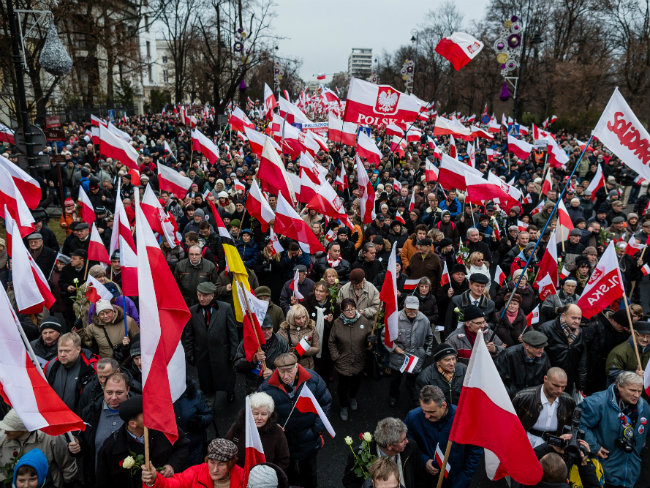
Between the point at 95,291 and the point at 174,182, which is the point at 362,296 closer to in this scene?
the point at 95,291

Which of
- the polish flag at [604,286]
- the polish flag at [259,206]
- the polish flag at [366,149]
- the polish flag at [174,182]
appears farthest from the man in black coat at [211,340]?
the polish flag at [366,149]

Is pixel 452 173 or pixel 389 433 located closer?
pixel 389 433

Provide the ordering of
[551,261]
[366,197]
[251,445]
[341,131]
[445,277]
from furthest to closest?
[341,131] → [366,197] → [445,277] → [551,261] → [251,445]

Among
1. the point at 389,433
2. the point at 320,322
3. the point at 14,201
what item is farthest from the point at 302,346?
the point at 14,201

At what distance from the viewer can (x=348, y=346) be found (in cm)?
527

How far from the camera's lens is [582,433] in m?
3.81

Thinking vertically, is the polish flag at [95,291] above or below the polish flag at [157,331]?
below

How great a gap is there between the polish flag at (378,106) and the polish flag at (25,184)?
5.94 meters

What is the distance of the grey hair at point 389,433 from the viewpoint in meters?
3.19

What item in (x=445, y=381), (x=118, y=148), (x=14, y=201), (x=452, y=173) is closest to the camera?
(x=445, y=381)

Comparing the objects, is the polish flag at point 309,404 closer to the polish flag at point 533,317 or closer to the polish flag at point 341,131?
the polish flag at point 533,317

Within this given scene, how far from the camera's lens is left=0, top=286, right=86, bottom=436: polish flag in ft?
10.2

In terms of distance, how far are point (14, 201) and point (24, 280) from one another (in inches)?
88.6

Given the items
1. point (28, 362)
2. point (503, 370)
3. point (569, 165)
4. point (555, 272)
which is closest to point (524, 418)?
point (503, 370)
